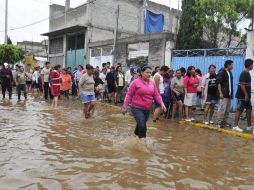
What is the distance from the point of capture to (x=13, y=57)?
35156mm

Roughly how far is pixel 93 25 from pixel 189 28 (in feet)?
34.0

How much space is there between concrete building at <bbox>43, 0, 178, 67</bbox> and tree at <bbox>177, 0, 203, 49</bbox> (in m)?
6.98

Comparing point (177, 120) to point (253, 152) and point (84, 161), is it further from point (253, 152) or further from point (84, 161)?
point (84, 161)

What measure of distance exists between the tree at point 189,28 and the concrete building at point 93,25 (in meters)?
6.98

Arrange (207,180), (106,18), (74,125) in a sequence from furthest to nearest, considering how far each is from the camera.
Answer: (106,18)
(74,125)
(207,180)

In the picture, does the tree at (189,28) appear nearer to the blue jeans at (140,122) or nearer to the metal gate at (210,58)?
the metal gate at (210,58)

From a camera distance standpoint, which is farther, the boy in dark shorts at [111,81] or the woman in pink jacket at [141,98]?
the boy in dark shorts at [111,81]

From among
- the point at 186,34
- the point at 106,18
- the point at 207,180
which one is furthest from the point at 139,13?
the point at 207,180

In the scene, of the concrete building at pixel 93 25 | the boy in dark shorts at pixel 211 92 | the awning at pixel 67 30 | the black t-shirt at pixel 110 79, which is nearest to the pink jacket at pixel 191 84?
the boy in dark shorts at pixel 211 92

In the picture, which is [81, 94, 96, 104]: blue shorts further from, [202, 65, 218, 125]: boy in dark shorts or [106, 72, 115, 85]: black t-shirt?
[106, 72, 115, 85]: black t-shirt

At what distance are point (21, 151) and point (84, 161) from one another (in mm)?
1341

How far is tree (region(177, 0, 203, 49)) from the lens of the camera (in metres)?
17.9

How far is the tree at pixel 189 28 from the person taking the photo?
1794 centimetres

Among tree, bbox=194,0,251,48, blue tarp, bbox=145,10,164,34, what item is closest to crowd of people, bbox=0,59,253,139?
tree, bbox=194,0,251,48
